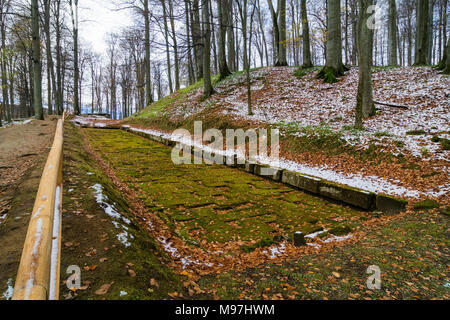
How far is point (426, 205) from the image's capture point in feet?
12.8

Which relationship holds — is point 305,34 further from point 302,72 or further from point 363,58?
point 363,58

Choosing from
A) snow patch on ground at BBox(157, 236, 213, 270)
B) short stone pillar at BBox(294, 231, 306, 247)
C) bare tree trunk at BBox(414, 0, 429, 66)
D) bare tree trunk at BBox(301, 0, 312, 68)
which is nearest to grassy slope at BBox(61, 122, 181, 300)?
snow patch on ground at BBox(157, 236, 213, 270)

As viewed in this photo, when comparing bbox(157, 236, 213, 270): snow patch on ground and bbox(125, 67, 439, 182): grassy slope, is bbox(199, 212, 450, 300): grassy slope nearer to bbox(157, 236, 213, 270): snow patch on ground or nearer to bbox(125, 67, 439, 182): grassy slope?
bbox(157, 236, 213, 270): snow patch on ground

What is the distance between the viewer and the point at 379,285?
2133mm

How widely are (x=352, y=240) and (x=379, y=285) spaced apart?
1.06 metres

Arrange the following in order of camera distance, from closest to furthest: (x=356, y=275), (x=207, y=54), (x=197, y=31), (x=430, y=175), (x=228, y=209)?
(x=356, y=275)
(x=228, y=209)
(x=430, y=175)
(x=207, y=54)
(x=197, y=31)

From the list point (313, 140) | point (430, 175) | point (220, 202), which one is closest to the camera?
point (220, 202)

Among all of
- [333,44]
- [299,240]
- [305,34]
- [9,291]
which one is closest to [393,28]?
[305,34]

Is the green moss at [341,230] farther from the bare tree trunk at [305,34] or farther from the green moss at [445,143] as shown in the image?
the bare tree trunk at [305,34]

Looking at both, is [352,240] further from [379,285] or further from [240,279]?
[240,279]

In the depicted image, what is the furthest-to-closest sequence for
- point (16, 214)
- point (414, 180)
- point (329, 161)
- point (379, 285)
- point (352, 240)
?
point (329, 161), point (414, 180), point (352, 240), point (16, 214), point (379, 285)

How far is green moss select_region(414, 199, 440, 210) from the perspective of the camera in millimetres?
3874

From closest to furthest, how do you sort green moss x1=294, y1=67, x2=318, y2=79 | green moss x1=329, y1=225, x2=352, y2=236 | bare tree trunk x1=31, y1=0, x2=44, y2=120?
green moss x1=329, y1=225, x2=352, y2=236, bare tree trunk x1=31, y1=0, x2=44, y2=120, green moss x1=294, y1=67, x2=318, y2=79
